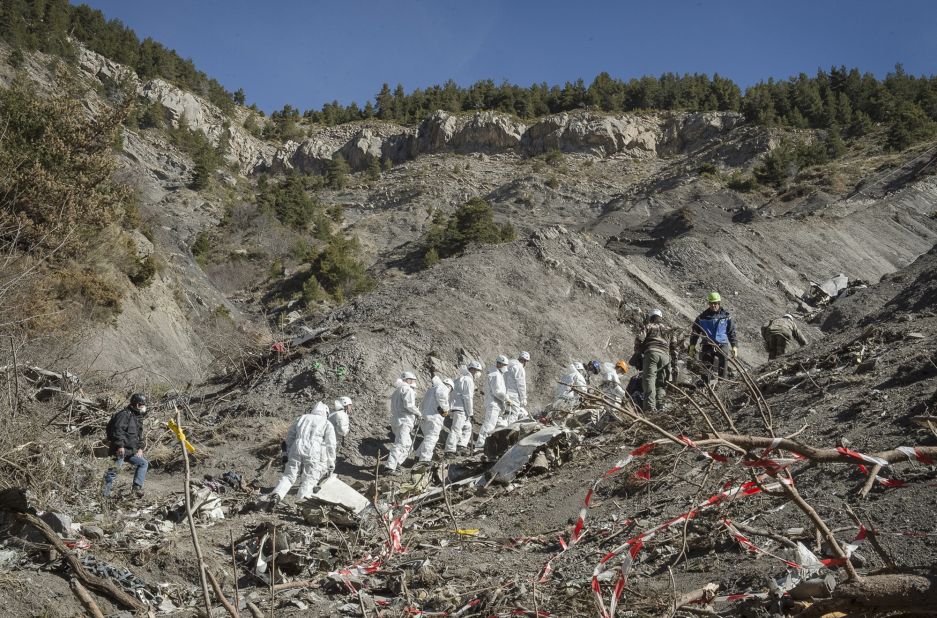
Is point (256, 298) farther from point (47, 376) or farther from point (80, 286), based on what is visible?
point (47, 376)

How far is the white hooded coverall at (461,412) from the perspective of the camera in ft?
40.0

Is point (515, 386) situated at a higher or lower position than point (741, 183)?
lower

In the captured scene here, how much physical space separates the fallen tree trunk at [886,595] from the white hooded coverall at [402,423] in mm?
9216

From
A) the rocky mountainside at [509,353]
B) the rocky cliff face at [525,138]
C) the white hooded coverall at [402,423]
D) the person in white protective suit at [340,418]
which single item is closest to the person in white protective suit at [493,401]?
the white hooded coverall at [402,423]

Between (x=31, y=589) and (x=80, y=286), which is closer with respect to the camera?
(x=31, y=589)

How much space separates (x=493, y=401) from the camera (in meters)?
12.8

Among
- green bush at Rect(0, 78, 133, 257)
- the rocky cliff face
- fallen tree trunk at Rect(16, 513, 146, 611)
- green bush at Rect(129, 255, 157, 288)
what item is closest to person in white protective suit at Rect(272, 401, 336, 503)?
fallen tree trunk at Rect(16, 513, 146, 611)

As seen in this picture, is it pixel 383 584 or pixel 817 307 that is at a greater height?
pixel 817 307

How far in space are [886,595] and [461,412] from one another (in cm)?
1000

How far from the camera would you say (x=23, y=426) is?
6.50 metres

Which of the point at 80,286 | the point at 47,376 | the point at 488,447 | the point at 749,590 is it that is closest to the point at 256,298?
the point at 80,286

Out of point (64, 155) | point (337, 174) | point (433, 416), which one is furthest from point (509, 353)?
point (337, 174)

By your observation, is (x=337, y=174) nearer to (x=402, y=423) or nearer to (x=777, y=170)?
(x=777, y=170)

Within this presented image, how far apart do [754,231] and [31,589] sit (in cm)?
2868
